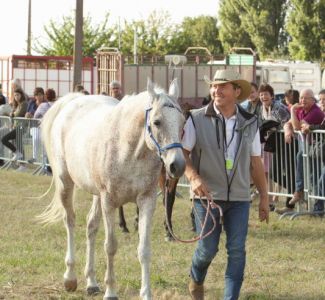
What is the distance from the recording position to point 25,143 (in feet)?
66.6

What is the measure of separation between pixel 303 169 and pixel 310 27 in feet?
144

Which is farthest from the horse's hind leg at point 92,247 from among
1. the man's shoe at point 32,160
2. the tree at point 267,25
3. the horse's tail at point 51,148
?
the tree at point 267,25

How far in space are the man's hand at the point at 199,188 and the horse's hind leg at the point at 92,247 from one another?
6.47ft

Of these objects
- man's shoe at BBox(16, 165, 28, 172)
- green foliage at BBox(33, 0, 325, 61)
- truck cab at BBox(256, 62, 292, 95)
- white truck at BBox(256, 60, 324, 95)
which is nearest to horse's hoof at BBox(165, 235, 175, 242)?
man's shoe at BBox(16, 165, 28, 172)

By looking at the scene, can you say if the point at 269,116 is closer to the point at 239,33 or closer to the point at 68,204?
the point at 68,204

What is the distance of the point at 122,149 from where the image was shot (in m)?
7.88

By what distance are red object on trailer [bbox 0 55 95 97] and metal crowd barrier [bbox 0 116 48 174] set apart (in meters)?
16.2

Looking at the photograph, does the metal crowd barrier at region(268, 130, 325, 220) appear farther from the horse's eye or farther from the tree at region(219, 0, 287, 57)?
the tree at region(219, 0, 287, 57)

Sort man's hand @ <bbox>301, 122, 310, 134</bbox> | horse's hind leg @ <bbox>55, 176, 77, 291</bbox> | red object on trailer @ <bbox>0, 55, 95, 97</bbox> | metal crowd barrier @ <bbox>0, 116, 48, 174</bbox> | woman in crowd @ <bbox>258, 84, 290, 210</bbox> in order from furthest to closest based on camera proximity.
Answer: red object on trailer @ <bbox>0, 55, 95, 97</bbox>
metal crowd barrier @ <bbox>0, 116, 48, 174</bbox>
woman in crowd @ <bbox>258, 84, 290, 210</bbox>
man's hand @ <bbox>301, 122, 310, 134</bbox>
horse's hind leg @ <bbox>55, 176, 77, 291</bbox>

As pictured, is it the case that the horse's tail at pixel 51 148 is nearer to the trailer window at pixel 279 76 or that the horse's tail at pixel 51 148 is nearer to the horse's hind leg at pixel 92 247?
the horse's hind leg at pixel 92 247

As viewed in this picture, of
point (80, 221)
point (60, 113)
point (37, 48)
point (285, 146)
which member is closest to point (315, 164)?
point (285, 146)

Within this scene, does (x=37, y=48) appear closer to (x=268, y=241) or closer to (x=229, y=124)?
(x=268, y=241)

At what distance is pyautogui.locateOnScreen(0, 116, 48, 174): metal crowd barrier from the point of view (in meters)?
19.4

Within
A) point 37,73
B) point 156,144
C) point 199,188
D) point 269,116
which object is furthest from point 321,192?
point 37,73
